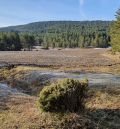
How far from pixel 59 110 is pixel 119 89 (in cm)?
1009

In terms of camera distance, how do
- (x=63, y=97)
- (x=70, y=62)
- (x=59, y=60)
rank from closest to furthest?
(x=63, y=97) < (x=70, y=62) < (x=59, y=60)

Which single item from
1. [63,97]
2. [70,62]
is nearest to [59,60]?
[70,62]

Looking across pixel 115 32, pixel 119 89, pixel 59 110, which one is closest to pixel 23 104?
pixel 59 110

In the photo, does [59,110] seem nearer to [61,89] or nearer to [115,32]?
[61,89]

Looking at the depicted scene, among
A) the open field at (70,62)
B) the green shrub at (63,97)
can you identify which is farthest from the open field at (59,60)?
the green shrub at (63,97)

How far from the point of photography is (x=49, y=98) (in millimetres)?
16891

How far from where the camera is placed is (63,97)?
1716 cm

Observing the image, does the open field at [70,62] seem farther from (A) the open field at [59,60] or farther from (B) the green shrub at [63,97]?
(B) the green shrub at [63,97]

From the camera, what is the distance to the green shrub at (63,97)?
668 inches

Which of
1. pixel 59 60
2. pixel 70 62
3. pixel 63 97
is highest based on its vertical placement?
pixel 63 97

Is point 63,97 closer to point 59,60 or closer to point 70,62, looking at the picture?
point 70,62

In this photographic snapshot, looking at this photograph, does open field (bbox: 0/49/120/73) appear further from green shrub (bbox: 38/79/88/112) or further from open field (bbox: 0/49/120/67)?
green shrub (bbox: 38/79/88/112)

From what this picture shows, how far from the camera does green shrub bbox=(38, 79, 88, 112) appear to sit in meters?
17.0

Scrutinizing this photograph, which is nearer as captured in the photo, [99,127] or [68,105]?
[99,127]
